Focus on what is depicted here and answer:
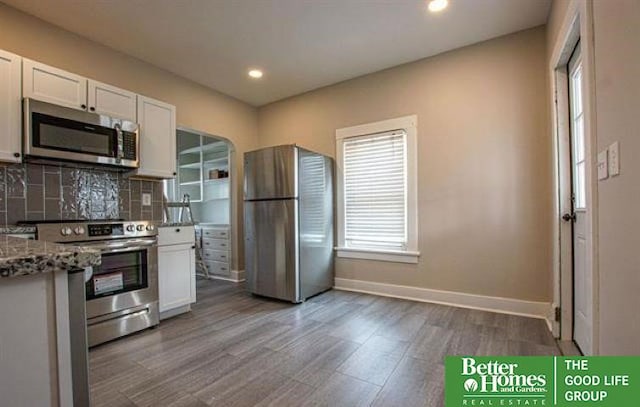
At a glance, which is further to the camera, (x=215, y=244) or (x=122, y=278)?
(x=215, y=244)

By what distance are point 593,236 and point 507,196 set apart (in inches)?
61.9

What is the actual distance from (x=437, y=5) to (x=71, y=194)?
3473mm

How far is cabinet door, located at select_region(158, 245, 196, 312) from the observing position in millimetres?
2750

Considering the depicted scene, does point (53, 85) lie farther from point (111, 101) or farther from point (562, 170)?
point (562, 170)

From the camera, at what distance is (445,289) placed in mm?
3135

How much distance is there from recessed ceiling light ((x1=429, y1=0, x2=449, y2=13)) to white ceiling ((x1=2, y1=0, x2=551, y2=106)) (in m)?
0.05

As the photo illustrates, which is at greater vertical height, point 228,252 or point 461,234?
point 461,234

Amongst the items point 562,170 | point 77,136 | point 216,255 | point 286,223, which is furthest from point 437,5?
point 216,255

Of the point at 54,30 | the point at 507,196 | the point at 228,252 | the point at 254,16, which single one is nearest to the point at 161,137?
the point at 54,30

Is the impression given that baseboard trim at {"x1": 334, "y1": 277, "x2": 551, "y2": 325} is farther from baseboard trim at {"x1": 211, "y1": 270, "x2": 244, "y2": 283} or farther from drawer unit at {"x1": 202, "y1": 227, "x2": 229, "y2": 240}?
drawer unit at {"x1": 202, "y1": 227, "x2": 229, "y2": 240}

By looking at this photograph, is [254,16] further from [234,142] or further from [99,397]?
[99,397]

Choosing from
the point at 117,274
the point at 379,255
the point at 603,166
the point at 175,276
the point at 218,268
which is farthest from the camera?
the point at 218,268

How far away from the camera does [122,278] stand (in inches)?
96.2

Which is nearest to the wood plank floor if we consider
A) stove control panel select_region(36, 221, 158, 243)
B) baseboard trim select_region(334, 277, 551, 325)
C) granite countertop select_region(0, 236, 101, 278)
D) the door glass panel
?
baseboard trim select_region(334, 277, 551, 325)
